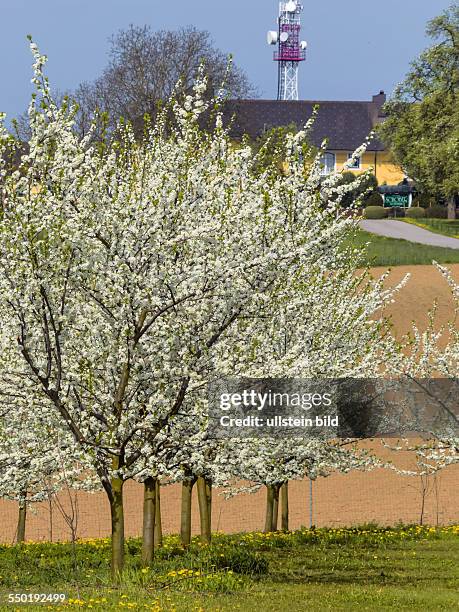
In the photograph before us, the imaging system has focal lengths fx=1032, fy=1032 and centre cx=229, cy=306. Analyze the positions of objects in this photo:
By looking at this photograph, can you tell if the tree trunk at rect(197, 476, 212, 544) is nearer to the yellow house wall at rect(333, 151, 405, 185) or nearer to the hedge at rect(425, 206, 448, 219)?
the hedge at rect(425, 206, 448, 219)

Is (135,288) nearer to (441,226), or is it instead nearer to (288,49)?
(441,226)

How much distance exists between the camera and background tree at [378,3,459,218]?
60125 millimetres

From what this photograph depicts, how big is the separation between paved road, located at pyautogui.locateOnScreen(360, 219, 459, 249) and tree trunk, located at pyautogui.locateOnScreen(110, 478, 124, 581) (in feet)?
160

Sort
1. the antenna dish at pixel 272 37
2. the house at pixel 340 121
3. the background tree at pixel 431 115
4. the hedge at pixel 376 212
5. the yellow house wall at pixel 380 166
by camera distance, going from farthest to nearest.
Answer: the antenna dish at pixel 272 37, the yellow house wall at pixel 380 166, the house at pixel 340 121, the hedge at pixel 376 212, the background tree at pixel 431 115

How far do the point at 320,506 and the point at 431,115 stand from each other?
140 feet

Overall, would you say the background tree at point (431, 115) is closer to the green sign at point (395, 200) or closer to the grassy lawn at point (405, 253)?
the grassy lawn at point (405, 253)

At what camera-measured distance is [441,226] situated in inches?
2862

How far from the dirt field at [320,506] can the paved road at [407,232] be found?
111ft

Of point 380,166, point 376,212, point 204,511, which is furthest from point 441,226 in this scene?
point 204,511

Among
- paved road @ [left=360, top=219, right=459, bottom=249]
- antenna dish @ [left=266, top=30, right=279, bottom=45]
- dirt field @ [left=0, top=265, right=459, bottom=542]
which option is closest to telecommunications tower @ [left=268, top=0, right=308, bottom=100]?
antenna dish @ [left=266, top=30, right=279, bottom=45]

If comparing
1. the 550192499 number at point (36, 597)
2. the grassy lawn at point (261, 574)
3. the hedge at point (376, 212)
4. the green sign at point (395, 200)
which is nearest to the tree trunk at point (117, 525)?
the grassy lawn at point (261, 574)

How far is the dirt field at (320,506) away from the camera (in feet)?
79.2

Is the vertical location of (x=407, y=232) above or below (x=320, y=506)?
above

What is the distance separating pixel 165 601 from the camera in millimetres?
11773
